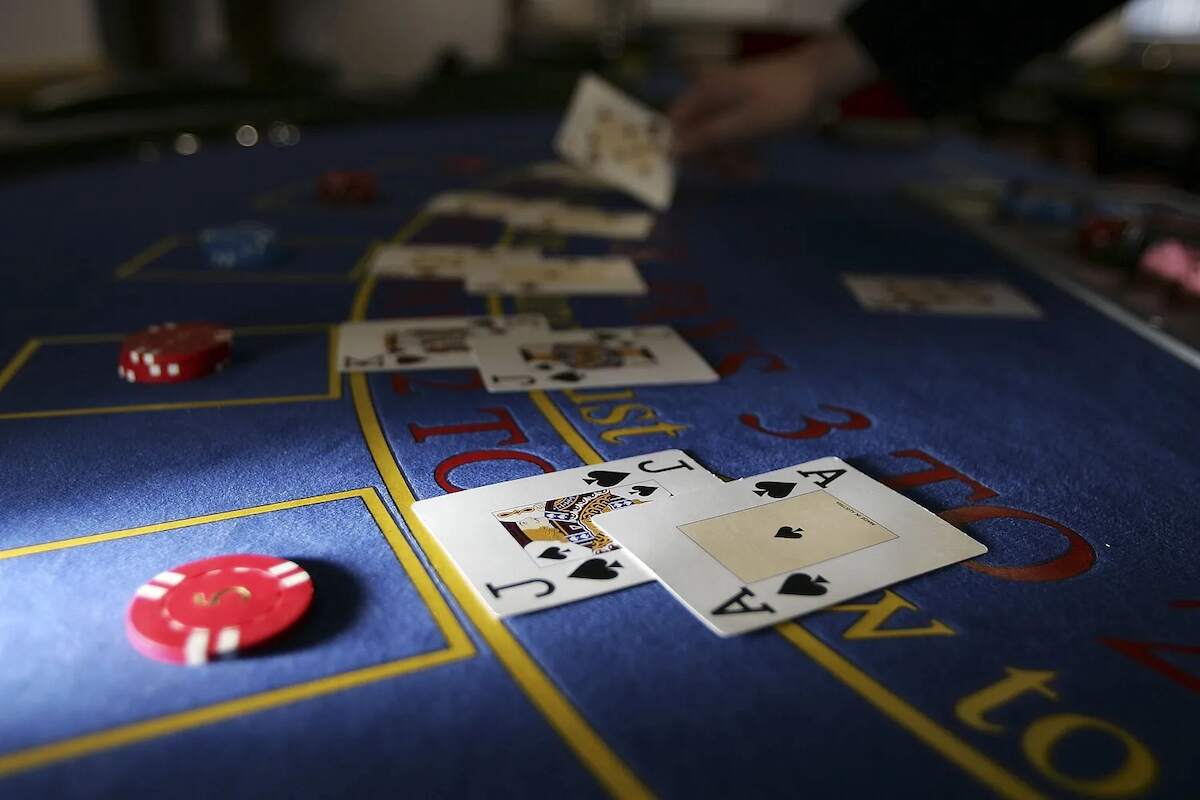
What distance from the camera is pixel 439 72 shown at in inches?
239

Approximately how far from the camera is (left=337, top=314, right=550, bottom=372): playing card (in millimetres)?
1600

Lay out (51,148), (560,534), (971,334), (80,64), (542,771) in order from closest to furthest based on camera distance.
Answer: (542,771)
(560,534)
(971,334)
(51,148)
(80,64)

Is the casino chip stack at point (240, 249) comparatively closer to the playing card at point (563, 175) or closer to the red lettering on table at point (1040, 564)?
the playing card at point (563, 175)

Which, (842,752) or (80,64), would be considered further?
(80,64)

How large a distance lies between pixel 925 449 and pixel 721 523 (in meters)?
0.44

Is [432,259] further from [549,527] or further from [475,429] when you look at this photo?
[549,527]

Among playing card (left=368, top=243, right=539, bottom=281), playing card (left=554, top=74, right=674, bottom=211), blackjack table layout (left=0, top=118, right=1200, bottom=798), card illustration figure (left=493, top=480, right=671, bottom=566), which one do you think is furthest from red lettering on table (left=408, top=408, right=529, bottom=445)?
playing card (left=554, top=74, right=674, bottom=211)

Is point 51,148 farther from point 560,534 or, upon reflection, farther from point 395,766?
point 395,766

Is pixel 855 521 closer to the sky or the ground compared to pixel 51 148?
closer to the ground

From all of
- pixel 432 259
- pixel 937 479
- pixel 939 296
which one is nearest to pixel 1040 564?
pixel 937 479

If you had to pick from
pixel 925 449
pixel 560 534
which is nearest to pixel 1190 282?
pixel 925 449

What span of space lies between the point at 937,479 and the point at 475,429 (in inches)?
26.1

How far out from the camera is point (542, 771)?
726mm

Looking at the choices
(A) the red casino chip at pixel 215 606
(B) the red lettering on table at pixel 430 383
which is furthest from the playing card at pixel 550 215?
(A) the red casino chip at pixel 215 606
